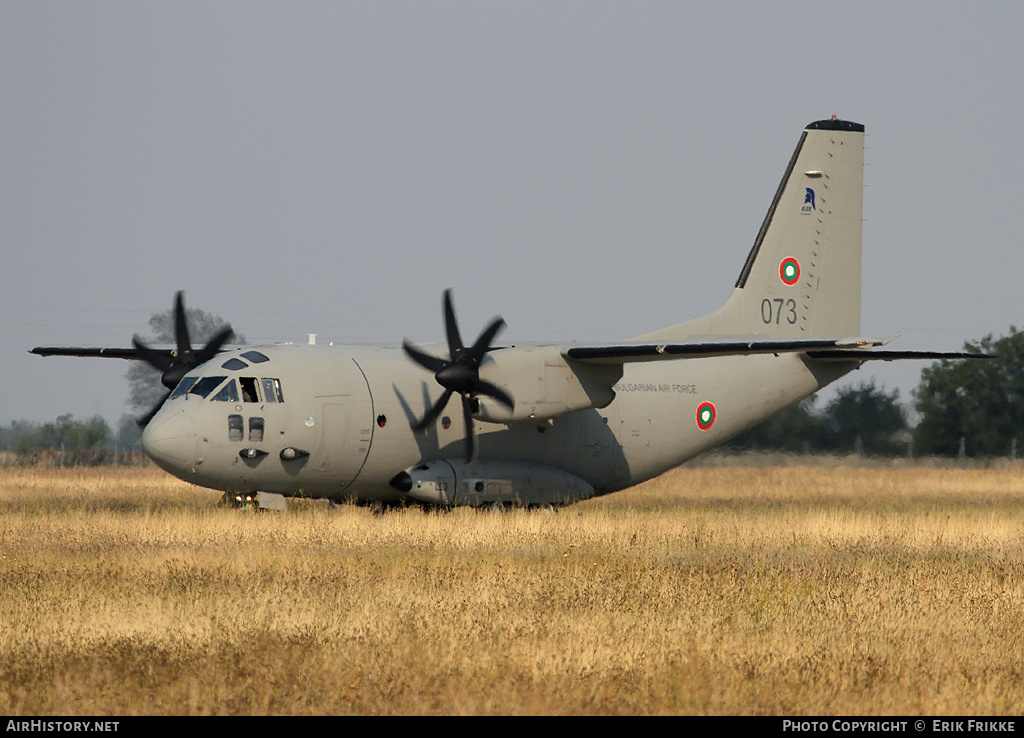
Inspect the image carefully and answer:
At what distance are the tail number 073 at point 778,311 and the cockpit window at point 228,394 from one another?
36.6 ft

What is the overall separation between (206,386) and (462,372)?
12.6ft

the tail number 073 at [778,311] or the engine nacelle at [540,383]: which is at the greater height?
the tail number 073 at [778,311]

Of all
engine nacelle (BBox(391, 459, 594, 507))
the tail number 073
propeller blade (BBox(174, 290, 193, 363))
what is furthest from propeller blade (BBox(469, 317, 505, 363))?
the tail number 073

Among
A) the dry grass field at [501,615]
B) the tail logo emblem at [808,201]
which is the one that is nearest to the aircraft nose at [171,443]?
the dry grass field at [501,615]

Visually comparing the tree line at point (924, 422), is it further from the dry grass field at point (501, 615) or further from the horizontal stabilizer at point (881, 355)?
the dry grass field at point (501, 615)

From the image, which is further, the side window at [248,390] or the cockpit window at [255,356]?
the cockpit window at [255,356]

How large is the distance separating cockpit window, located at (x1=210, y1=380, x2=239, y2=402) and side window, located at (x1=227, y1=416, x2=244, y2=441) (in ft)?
0.98

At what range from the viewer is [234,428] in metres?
16.9

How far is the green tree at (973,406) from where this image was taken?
37.0 meters

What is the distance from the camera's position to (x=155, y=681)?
774 centimetres

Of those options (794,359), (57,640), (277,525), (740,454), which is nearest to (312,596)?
(57,640)

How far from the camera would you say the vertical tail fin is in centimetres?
2336

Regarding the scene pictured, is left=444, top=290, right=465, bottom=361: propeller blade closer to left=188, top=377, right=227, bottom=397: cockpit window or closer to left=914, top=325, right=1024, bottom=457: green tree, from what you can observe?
left=188, top=377, right=227, bottom=397: cockpit window
